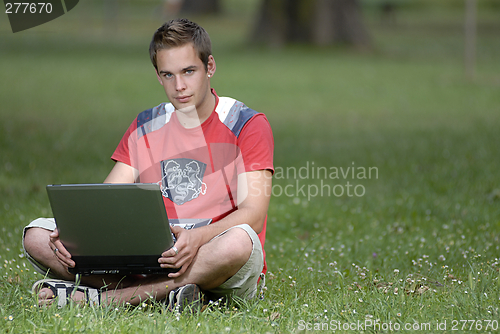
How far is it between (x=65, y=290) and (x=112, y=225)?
0.51 meters

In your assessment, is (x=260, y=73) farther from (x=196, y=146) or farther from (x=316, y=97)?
(x=196, y=146)

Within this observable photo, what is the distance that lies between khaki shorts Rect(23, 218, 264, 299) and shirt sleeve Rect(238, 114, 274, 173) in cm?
38

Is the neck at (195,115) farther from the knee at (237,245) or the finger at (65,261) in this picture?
the finger at (65,261)

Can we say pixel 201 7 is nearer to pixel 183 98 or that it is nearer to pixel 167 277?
pixel 183 98

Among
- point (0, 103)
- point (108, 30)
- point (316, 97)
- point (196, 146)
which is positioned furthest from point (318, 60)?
point (196, 146)

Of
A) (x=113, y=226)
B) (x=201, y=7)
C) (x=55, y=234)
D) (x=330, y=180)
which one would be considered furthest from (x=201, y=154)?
(x=201, y=7)

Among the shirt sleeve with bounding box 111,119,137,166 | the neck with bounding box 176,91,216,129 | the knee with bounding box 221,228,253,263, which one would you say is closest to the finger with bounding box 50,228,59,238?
the shirt sleeve with bounding box 111,119,137,166

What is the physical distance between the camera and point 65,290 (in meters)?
3.20

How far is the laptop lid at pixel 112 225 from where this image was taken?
2.90 meters

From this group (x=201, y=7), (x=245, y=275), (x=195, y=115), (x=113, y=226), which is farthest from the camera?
(x=201, y=7)

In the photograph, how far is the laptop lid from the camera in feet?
9.50

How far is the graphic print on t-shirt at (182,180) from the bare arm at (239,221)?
0.25 m

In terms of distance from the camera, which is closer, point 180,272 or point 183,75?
point 180,272

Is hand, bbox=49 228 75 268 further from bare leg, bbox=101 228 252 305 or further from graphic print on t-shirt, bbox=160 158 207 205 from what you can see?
graphic print on t-shirt, bbox=160 158 207 205
